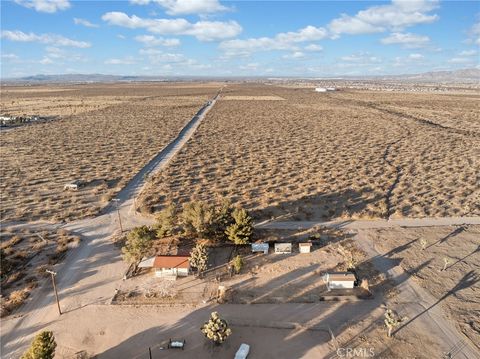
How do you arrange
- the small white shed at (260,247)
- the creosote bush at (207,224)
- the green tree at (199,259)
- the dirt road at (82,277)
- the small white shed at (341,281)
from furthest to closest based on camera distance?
the creosote bush at (207,224) → the small white shed at (260,247) → the green tree at (199,259) → the small white shed at (341,281) → the dirt road at (82,277)

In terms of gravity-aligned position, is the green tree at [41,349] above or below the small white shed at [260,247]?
above

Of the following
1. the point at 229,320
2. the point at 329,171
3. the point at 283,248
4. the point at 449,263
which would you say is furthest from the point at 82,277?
the point at 329,171

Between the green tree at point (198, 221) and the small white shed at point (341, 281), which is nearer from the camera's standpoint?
the small white shed at point (341, 281)

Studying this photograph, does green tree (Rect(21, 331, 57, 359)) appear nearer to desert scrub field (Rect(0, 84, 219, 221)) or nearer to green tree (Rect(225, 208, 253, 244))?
green tree (Rect(225, 208, 253, 244))

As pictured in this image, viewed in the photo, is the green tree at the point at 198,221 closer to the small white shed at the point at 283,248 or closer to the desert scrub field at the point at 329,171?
the small white shed at the point at 283,248

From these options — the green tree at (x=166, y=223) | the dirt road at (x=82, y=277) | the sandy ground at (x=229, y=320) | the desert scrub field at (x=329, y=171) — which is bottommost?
the sandy ground at (x=229, y=320)

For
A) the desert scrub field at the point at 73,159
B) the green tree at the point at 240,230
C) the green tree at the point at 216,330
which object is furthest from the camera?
the desert scrub field at the point at 73,159

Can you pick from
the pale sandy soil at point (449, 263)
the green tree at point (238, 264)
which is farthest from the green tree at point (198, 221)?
the pale sandy soil at point (449, 263)

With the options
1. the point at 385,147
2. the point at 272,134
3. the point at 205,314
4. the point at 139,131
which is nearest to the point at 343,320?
the point at 205,314
